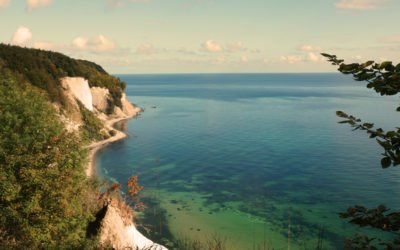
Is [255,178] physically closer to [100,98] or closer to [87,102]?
[87,102]

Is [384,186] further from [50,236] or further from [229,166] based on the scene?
[50,236]

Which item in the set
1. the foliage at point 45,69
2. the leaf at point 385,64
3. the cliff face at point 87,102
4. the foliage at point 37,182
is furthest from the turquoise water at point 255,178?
the leaf at point 385,64

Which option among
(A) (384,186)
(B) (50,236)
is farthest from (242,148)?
(B) (50,236)

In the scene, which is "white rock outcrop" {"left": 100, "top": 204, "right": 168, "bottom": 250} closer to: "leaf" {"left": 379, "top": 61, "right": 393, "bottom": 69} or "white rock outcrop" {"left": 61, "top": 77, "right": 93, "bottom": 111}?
"leaf" {"left": 379, "top": 61, "right": 393, "bottom": 69}

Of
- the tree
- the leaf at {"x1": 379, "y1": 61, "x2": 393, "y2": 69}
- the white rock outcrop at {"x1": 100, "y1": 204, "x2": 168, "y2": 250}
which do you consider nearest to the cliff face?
the white rock outcrop at {"x1": 100, "y1": 204, "x2": 168, "y2": 250}

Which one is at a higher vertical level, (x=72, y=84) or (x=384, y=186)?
(x=72, y=84)

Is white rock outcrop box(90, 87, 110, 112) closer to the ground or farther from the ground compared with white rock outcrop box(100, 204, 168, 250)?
farther from the ground
